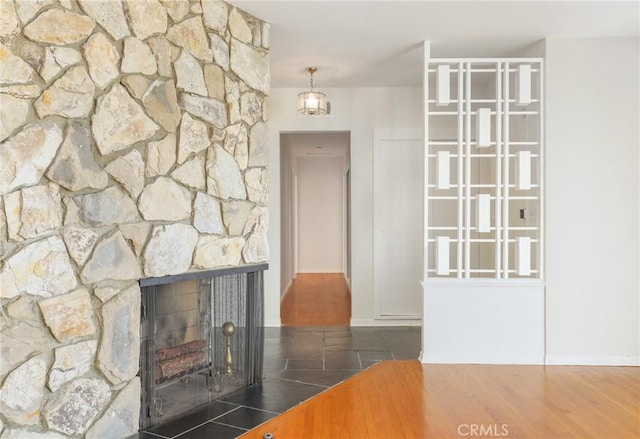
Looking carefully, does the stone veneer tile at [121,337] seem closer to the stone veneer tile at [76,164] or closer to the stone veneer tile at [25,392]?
the stone veneer tile at [25,392]

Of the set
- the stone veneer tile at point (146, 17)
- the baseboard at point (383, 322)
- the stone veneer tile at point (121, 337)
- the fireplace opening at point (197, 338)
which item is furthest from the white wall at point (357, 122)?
the stone veneer tile at point (121, 337)

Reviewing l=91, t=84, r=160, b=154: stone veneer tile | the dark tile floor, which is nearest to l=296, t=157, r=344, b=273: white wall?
the dark tile floor

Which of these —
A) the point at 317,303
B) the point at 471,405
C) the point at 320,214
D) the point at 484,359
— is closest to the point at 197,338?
the point at 471,405

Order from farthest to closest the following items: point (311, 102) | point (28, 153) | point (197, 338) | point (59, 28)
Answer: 1. point (311, 102)
2. point (197, 338)
3. point (59, 28)
4. point (28, 153)

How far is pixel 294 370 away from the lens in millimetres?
3393

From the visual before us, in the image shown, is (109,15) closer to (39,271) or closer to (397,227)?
(39,271)

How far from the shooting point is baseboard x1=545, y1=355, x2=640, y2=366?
3.50 meters

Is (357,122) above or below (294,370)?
above

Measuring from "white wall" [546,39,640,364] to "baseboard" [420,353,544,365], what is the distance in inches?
5.8

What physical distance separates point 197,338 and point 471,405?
169 centimetres

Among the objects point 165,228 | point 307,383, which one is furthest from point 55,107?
point 307,383

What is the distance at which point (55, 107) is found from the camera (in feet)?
6.65

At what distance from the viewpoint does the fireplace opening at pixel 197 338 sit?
2.50 metres

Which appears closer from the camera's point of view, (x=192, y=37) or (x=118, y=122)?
(x=118, y=122)
